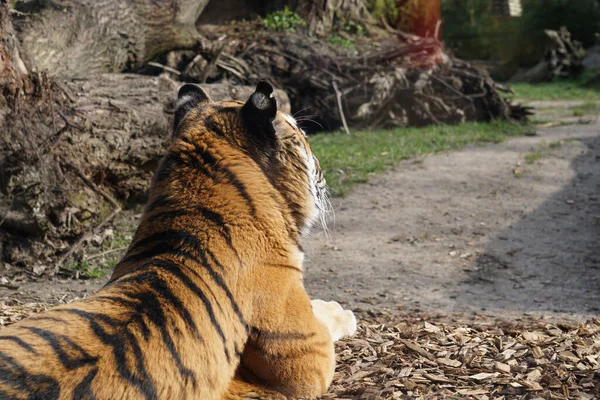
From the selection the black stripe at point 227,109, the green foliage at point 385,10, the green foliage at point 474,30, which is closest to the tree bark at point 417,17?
the green foliage at point 385,10

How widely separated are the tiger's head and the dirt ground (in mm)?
1885

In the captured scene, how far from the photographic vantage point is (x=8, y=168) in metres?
5.78

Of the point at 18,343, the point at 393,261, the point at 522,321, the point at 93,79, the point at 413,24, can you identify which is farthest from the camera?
the point at 413,24

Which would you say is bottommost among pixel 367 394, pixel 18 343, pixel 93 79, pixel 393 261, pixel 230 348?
pixel 393 261

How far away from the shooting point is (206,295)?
291cm

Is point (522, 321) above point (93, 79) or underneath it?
underneath

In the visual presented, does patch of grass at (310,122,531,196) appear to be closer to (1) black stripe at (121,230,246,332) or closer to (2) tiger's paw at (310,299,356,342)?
(2) tiger's paw at (310,299,356,342)

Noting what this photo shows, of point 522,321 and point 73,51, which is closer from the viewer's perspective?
point 522,321

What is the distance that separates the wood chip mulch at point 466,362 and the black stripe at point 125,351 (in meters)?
1.03

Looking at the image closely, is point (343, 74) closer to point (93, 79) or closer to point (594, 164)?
point (594, 164)

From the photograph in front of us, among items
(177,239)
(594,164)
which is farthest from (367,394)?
(594,164)

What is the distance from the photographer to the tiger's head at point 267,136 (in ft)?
10.9

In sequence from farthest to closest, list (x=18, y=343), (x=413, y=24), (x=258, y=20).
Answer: (x=413, y=24)
(x=258, y=20)
(x=18, y=343)

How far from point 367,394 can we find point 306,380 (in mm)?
291
